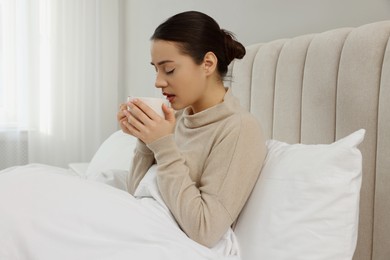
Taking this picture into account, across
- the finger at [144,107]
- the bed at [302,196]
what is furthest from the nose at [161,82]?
the bed at [302,196]

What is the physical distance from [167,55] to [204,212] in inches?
16.2

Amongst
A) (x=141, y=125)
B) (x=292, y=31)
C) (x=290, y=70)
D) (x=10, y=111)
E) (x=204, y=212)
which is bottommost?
(x=10, y=111)

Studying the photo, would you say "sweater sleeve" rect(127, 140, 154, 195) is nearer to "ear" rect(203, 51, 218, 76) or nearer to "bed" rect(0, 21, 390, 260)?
A: "bed" rect(0, 21, 390, 260)

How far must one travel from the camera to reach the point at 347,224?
3.12ft

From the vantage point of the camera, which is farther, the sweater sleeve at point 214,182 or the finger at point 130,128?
the finger at point 130,128

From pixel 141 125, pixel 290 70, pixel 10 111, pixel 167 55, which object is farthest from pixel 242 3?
pixel 10 111

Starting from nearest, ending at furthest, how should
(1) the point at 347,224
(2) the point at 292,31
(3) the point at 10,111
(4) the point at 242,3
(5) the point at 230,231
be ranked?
(1) the point at 347,224 → (5) the point at 230,231 → (2) the point at 292,31 → (4) the point at 242,3 → (3) the point at 10,111

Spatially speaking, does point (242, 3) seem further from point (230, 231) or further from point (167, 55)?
point (230, 231)

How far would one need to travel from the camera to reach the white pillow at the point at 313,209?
95 centimetres

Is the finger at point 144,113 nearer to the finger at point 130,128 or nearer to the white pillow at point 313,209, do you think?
the finger at point 130,128

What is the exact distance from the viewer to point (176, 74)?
46.2 inches

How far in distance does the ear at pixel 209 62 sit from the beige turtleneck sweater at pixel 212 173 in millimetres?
122

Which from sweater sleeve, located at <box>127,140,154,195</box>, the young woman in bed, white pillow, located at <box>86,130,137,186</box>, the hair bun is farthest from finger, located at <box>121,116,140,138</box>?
white pillow, located at <box>86,130,137,186</box>

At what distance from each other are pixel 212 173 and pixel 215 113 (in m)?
0.19
